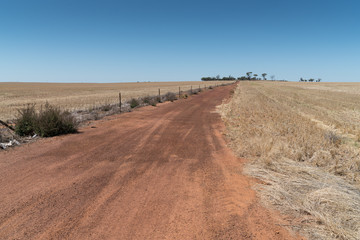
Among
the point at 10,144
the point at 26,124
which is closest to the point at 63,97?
the point at 26,124

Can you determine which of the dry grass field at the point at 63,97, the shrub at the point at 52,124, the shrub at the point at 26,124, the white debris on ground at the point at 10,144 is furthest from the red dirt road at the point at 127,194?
the dry grass field at the point at 63,97

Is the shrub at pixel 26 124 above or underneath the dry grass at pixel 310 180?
above

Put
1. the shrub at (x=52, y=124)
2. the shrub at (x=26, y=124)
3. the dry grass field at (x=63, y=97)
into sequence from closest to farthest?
the shrub at (x=26, y=124) < the shrub at (x=52, y=124) < the dry grass field at (x=63, y=97)

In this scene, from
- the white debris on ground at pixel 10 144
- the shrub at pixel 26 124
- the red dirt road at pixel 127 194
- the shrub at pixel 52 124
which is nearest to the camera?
the red dirt road at pixel 127 194

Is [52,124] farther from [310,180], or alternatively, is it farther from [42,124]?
Result: [310,180]

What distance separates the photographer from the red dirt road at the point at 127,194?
111 inches

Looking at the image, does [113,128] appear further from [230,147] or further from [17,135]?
[230,147]

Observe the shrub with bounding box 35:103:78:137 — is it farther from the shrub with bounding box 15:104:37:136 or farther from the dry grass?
the dry grass

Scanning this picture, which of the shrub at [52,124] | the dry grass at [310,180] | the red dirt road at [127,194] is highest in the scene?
the shrub at [52,124]

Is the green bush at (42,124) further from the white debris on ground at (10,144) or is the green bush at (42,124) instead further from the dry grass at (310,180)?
the dry grass at (310,180)

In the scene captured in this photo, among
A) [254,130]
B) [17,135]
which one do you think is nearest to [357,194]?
[254,130]

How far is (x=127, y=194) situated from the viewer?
369 cm

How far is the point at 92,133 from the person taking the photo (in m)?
8.16

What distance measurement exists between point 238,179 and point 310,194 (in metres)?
1.33
